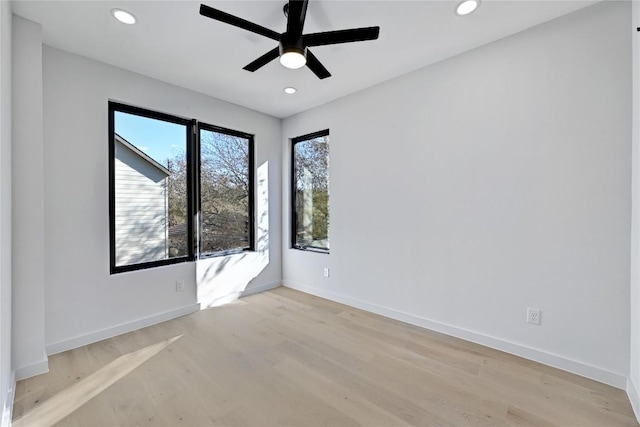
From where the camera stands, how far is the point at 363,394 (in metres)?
1.96

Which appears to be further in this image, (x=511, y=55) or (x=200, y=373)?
(x=511, y=55)

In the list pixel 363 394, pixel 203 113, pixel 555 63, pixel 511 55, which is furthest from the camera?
pixel 203 113

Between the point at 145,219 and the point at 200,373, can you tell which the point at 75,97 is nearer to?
the point at 145,219

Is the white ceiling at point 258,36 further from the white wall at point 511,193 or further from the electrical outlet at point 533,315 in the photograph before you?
the electrical outlet at point 533,315

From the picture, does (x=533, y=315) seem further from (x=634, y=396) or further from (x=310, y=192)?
(x=310, y=192)

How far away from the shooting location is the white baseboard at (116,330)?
2520 millimetres

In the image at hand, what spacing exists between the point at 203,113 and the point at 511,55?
130 inches

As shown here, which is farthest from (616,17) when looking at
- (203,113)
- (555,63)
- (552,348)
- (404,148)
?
(203,113)

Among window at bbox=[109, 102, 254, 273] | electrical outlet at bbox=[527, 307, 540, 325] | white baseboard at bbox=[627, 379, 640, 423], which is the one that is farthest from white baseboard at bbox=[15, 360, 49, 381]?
white baseboard at bbox=[627, 379, 640, 423]

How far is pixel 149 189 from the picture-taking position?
3.20m

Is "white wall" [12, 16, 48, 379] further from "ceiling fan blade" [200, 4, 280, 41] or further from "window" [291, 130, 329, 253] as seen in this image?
"window" [291, 130, 329, 253]

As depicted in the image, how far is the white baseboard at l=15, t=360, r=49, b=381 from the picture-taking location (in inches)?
83.0

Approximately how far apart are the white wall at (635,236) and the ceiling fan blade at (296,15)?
211 centimetres

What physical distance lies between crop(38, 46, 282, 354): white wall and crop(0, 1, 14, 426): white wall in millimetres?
541
